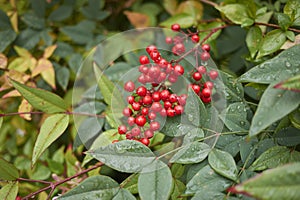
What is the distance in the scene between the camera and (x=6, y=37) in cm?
140

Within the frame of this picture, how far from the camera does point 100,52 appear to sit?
142 cm

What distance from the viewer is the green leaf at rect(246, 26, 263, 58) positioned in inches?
41.5

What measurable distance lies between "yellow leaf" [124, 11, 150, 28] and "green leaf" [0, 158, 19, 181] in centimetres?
85

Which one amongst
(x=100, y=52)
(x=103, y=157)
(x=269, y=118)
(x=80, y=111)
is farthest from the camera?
(x=100, y=52)

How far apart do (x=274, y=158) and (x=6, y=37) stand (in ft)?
3.54

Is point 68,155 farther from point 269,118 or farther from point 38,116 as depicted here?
point 269,118

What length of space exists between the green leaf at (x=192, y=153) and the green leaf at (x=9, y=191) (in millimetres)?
403

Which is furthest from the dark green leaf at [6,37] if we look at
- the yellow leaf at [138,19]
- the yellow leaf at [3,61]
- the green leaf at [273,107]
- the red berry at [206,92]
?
the green leaf at [273,107]

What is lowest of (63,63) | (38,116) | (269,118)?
(38,116)

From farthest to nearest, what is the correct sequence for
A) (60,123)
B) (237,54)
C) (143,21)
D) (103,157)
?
(143,21) < (237,54) < (60,123) < (103,157)

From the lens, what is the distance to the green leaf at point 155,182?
28.3 inches

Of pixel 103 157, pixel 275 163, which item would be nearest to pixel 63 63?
pixel 103 157

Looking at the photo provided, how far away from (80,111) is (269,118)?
67 cm

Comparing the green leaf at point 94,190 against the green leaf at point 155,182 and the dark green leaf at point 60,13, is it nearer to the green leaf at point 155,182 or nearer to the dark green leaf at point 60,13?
the green leaf at point 155,182
